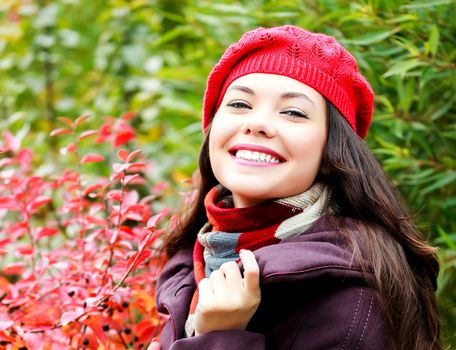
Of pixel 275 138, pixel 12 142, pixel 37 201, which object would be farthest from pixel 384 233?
pixel 12 142

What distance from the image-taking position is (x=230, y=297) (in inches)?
52.9

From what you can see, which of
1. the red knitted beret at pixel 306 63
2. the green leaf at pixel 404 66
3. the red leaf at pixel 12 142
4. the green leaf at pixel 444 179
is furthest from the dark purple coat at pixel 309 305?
the red leaf at pixel 12 142

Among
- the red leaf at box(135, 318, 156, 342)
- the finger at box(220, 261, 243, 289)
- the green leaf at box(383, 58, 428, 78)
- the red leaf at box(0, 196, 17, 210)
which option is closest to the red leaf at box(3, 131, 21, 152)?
the red leaf at box(0, 196, 17, 210)

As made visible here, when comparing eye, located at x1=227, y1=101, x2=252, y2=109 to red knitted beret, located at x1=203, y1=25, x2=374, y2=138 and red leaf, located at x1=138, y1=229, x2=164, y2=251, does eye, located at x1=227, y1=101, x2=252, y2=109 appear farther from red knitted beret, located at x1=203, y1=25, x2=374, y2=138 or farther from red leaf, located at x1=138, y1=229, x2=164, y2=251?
red leaf, located at x1=138, y1=229, x2=164, y2=251

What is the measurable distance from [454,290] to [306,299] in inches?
45.0

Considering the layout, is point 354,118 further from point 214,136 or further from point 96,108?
point 96,108

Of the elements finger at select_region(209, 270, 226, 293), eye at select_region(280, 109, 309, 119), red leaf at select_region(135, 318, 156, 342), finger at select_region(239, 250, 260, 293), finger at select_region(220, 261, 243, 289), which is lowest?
red leaf at select_region(135, 318, 156, 342)

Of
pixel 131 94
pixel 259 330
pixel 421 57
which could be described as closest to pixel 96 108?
pixel 131 94

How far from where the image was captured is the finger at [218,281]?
1.38 meters

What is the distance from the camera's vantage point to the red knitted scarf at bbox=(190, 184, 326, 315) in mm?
1501

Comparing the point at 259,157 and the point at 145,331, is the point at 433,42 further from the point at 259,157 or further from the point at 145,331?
the point at 145,331

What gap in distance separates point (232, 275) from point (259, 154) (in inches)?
12.2

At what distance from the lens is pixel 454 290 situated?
2.32 m

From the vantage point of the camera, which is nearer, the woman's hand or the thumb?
the woman's hand
